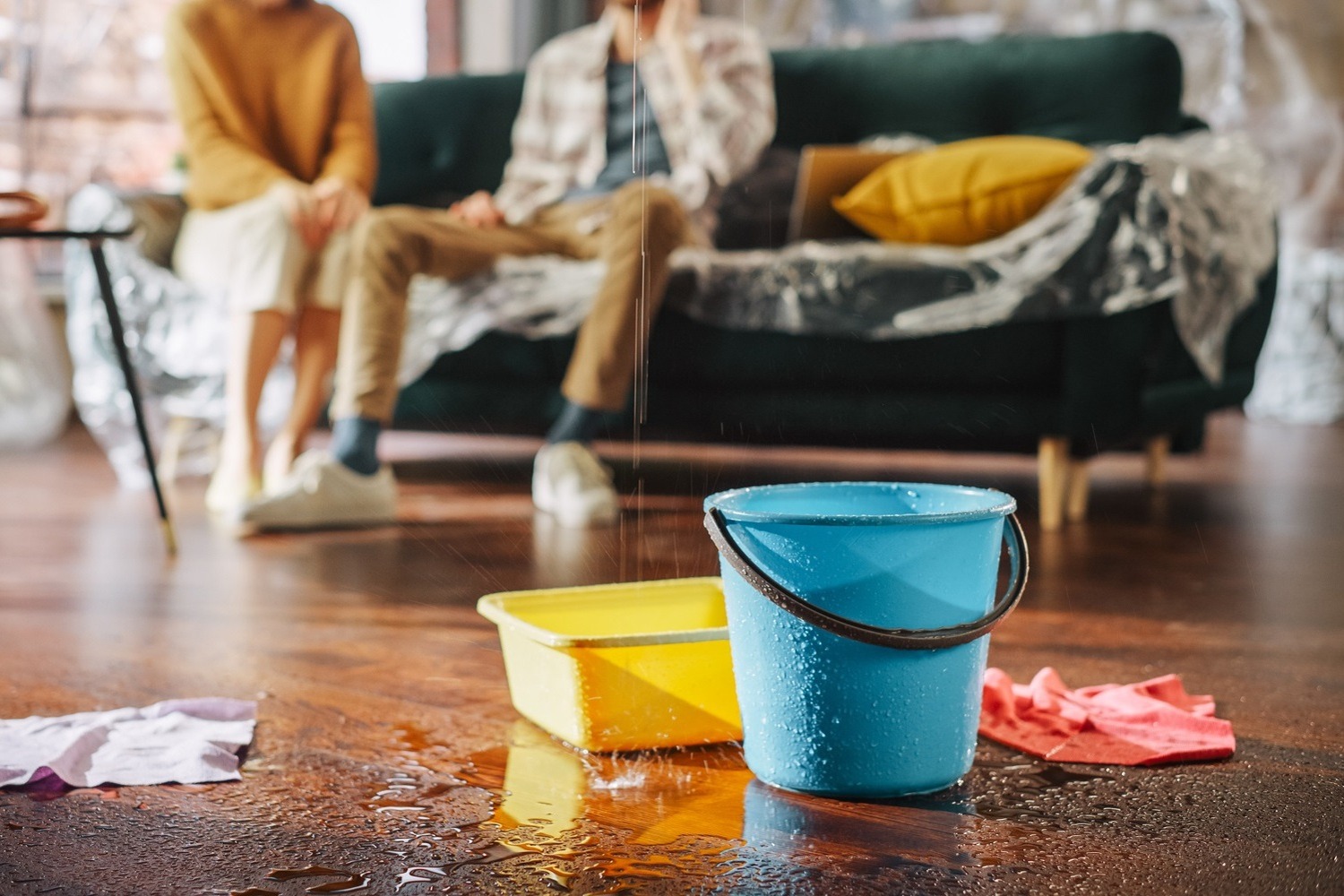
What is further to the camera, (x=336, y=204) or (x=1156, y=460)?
(x=1156, y=460)

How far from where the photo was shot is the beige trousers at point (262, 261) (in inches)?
91.5

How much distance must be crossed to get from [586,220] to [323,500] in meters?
0.75

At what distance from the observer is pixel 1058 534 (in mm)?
2145

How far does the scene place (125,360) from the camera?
191 centimetres

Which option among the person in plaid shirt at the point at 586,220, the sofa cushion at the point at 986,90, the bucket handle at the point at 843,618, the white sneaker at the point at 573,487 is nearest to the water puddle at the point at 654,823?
the bucket handle at the point at 843,618

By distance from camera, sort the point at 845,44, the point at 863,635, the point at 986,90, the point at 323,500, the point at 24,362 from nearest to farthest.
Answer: the point at 863,635
the point at 323,500
the point at 986,90
the point at 24,362
the point at 845,44

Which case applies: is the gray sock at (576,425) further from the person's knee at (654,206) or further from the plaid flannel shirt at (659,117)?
the plaid flannel shirt at (659,117)

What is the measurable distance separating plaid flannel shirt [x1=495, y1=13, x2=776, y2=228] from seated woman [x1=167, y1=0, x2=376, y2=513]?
1.18 feet

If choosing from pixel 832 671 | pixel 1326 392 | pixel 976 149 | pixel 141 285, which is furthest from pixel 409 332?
pixel 1326 392

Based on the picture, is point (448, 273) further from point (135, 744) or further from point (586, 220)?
point (135, 744)

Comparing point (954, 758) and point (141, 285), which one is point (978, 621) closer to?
point (954, 758)

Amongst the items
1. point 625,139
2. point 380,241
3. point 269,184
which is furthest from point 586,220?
point 269,184

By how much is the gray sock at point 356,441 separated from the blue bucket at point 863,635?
1.35m

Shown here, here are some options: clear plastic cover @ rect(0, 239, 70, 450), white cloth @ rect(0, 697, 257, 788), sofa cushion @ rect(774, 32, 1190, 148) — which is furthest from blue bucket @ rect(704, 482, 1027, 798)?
clear plastic cover @ rect(0, 239, 70, 450)
